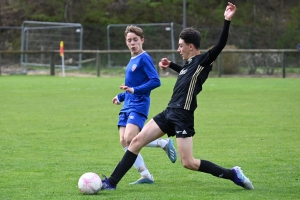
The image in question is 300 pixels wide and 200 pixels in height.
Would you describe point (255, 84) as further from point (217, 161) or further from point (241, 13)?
point (241, 13)

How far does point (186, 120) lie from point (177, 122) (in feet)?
0.30

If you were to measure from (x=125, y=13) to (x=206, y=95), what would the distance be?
83.8ft

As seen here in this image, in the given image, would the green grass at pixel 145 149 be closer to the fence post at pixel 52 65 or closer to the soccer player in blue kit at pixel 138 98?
the soccer player in blue kit at pixel 138 98

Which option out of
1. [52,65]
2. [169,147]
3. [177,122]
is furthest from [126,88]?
[52,65]

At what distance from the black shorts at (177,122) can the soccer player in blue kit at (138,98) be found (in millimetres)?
614

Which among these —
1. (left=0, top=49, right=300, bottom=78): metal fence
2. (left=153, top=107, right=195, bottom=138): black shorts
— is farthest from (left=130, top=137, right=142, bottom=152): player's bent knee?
(left=0, top=49, right=300, bottom=78): metal fence

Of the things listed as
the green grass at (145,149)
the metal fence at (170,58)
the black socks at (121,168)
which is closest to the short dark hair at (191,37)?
the black socks at (121,168)

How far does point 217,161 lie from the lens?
8883 mm

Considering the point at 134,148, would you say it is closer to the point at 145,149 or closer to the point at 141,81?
the point at 141,81

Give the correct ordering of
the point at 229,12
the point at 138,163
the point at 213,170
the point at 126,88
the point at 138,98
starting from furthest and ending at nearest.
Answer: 1. the point at 138,98
2. the point at 138,163
3. the point at 126,88
4. the point at 213,170
5. the point at 229,12

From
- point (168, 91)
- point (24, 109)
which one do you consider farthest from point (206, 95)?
point (24, 109)

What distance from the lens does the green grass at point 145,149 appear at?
22.7 ft

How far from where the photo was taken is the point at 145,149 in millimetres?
10258

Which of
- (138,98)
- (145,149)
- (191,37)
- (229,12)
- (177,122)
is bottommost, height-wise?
(145,149)
